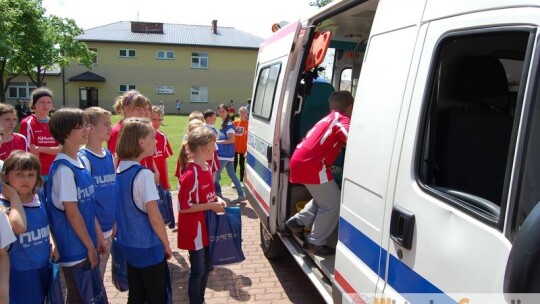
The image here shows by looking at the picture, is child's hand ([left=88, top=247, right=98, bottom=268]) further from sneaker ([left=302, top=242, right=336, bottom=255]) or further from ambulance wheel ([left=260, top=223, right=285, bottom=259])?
ambulance wheel ([left=260, top=223, right=285, bottom=259])

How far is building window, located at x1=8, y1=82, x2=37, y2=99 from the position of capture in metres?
45.5

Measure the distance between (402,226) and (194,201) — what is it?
1.86 meters

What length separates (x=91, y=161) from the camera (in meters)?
3.28

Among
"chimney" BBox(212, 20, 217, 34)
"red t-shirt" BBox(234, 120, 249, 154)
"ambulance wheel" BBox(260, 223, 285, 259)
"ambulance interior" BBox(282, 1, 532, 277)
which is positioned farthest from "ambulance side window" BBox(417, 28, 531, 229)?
"chimney" BBox(212, 20, 217, 34)

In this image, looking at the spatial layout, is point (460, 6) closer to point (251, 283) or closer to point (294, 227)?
point (294, 227)

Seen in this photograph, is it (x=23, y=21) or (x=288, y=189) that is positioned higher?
(x=23, y=21)

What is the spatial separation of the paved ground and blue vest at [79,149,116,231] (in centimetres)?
115

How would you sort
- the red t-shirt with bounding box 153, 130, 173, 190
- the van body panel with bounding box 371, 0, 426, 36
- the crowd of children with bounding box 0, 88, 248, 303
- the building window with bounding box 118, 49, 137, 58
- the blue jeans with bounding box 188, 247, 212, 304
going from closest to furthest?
the van body panel with bounding box 371, 0, 426, 36
the crowd of children with bounding box 0, 88, 248, 303
the blue jeans with bounding box 188, 247, 212, 304
the red t-shirt with bounding box 153, 130, 173, 190
the building window with bounding box 118, 49, 137, 58

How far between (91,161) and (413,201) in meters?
2.39

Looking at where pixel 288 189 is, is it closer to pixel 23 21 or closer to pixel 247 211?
pixel 247 211

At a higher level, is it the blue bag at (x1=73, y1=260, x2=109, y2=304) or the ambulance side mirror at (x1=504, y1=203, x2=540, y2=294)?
the ambulance side mirror at (x1=504, y1=203, x2=540, y2=294)

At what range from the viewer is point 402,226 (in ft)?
6.69

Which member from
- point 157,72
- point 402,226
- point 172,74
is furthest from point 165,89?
point 402,226

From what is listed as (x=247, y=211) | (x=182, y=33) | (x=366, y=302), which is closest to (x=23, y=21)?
(x=182, y=33)
